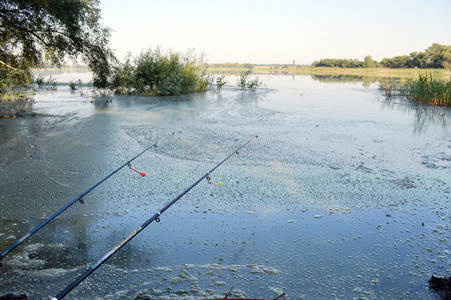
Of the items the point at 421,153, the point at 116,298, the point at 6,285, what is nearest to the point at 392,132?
the point at 421,153

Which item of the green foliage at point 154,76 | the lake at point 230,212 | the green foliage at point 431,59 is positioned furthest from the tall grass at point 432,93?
the green foliage at point 431,59

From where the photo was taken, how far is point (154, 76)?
12.5m

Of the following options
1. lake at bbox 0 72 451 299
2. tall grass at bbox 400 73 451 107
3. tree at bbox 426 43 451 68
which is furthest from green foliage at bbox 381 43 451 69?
lake at bbox 0 72 451 299

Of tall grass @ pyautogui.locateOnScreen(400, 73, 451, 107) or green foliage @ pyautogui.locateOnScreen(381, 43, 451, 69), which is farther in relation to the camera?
green foliage @ pyautogui.locateOnScreen(381, 43, 451, 69)

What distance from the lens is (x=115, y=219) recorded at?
3107mm

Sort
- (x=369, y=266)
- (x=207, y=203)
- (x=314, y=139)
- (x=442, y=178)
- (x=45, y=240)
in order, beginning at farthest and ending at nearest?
1. (x=314, y=139)
2. (x=442, y=178)
3. (x=207, y=203)
4. (x=45, y=240)
5. (x=369, y=266)

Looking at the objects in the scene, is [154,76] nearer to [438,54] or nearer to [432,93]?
[432,93]

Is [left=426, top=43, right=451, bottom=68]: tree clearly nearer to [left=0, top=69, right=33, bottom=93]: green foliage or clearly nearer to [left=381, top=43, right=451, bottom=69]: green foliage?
[left=381, top=43, right=451, bottom=69]: green foliage

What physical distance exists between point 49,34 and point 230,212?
7318 millimetres

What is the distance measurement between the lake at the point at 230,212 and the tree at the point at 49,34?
241 centimetres

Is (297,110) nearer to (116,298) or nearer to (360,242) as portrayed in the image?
(360,242)

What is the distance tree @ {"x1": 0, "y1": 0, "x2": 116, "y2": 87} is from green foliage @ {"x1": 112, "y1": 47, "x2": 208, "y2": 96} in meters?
2.55

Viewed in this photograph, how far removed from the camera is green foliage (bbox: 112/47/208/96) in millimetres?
12224

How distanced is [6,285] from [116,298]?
0.77 metres
